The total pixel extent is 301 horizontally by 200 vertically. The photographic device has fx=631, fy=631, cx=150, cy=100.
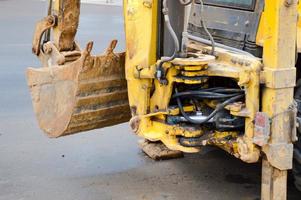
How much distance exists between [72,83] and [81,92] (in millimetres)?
98

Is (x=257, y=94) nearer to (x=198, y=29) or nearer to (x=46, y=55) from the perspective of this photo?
(x=198, y=29)

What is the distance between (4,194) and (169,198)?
4.39 ft

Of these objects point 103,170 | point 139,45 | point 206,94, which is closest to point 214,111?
point 206,94

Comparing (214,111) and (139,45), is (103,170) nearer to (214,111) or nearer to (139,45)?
(139,45)

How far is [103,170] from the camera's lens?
5.69 metres

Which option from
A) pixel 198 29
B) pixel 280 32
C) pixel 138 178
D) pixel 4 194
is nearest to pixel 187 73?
pixel 280 32

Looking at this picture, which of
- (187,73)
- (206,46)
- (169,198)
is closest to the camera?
(187,73)

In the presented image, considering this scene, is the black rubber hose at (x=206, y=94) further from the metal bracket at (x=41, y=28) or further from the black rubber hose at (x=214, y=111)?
the metal bracket at (x=41, y=28)

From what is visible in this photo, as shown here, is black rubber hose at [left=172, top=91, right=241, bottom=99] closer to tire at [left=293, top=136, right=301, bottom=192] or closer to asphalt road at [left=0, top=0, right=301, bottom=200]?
tire at [left=293, top=136, right=301, bottom=192]

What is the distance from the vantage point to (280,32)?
12.8ft

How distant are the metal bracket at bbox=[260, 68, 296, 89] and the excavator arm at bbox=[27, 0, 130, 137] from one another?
4.59 feet

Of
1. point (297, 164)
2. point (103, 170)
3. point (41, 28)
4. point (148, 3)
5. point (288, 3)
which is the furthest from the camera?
point (103, 170)

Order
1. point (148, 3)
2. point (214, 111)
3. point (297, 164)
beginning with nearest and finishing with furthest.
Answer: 1. point (214, 111)
2. point (148, 3)
3. point (297, 164)

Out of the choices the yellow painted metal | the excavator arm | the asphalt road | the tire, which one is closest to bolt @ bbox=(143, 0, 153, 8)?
the yellow painted metal
